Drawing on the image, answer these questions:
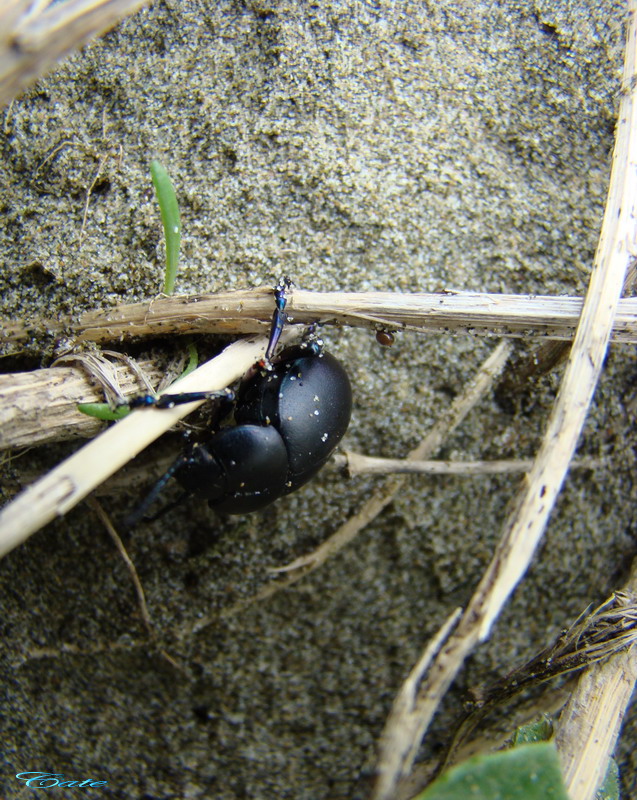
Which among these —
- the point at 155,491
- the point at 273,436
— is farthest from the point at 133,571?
the point at 273,436

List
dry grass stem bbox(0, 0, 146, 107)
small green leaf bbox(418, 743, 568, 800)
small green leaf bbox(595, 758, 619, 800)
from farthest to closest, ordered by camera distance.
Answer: small green leaf bbox(595, 758, 619, 800), small green leaf bbox(418, 743, 568, 800), dry grass stem bbox(0, 0, 146, 107)

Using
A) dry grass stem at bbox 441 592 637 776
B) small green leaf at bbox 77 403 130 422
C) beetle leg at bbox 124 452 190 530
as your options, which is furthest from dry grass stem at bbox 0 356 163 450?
dry grass stem at bbox 441 592 637 776

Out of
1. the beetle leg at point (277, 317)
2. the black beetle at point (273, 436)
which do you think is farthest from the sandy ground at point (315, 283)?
the beetle leg at point (277, 317)

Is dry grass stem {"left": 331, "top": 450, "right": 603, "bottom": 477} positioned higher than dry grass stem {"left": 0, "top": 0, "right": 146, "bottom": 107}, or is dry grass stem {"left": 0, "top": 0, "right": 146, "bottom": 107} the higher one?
dry grass stem {"left": 331, "top": 450, "right": 603, "bottom": 477}

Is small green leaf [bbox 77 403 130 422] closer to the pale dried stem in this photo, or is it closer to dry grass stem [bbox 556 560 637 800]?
the pale dried stem

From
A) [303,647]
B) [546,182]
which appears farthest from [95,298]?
[546,182]

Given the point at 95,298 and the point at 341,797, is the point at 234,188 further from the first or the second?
the point at 341,797

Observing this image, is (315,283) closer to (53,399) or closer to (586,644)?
(53,399)
